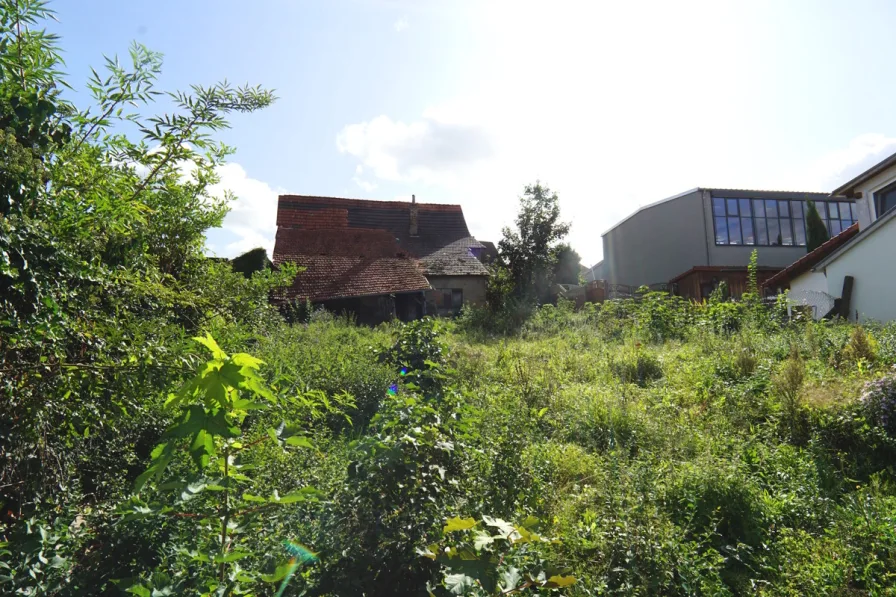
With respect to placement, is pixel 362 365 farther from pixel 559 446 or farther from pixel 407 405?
pixel 407 405

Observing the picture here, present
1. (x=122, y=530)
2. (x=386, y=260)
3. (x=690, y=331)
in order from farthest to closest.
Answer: (x=386, y=260) < (x=690, y=331) < (x=122, y=530)

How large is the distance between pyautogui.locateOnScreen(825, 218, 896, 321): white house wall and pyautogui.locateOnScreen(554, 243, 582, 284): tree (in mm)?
11480

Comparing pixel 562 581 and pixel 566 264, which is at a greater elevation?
pixel 566 264

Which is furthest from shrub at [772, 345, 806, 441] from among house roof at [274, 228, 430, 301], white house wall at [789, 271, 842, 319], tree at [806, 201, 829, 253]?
tree at [806, 201, 829, 253]

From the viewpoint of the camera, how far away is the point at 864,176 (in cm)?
1375

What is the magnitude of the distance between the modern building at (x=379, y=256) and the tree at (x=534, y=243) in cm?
172

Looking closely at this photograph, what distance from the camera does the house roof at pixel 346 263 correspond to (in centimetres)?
1864

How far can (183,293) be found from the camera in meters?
3.13

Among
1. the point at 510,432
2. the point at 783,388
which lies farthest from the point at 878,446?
the point at 510,432

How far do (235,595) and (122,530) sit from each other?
104 centimetres

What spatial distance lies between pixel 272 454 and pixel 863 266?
14007 millimetres

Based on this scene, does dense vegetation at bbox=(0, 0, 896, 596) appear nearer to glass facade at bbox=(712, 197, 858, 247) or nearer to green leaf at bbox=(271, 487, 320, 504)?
green leaf at bbox=(271, 487, 320, 504)

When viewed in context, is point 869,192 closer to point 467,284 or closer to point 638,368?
point 638,368

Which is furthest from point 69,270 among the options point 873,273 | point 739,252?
point 739,252
